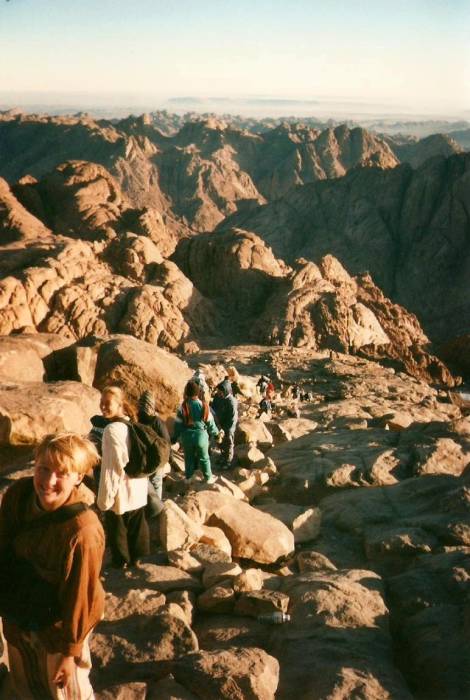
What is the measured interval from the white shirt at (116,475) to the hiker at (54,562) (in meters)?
2.04

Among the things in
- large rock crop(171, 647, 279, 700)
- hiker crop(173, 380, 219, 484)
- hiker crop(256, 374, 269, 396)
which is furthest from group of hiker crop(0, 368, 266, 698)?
hiker crop(256, 374, 269, 396)

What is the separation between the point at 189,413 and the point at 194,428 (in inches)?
9.6

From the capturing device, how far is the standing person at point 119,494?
18.3ft

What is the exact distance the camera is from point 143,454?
222 inches

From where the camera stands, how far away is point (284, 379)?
24625 millimetres

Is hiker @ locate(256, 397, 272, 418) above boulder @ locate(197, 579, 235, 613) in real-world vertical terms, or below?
below

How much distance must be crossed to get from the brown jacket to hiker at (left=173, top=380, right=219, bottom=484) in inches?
231

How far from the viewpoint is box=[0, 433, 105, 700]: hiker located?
324 cm

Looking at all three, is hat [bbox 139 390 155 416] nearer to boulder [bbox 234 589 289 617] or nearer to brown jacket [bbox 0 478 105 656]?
boulder [bbox 234 589 289 617]

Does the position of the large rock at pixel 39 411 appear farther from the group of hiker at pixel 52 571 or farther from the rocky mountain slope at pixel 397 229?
the rocky mountain slope at pixel 397 229

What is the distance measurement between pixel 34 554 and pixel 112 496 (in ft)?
7.65

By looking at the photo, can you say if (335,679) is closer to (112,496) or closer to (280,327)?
(112,496)

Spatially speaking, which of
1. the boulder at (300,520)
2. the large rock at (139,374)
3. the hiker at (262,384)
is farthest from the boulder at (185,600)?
the hiker at (262,384)

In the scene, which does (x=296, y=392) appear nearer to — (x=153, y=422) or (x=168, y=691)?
(x=153, y=422)
